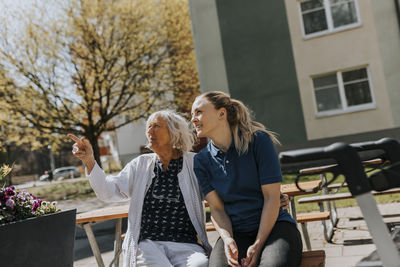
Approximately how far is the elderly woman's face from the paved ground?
7.29 ft

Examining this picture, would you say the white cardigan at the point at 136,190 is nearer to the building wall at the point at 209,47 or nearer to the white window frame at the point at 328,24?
the building wall at the point at 209,47

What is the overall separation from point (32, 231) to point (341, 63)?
1526 cm

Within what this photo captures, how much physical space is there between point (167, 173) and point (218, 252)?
879 millimetres

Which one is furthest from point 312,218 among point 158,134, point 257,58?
point 257,58

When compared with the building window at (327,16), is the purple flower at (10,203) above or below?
below

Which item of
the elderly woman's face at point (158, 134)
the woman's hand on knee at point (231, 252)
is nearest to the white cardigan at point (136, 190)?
the elderly woman's face at point (158, 134)

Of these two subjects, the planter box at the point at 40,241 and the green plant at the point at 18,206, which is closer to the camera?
the planter box at the point at 40,241

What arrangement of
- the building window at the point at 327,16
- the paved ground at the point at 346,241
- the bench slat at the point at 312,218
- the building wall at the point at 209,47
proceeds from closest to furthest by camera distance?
1. the bench slat at the point at 312,218
2. the paved ground at the point at 346,241
3. the building window at the point at 327,16
4. the building wall at the point at 209,47

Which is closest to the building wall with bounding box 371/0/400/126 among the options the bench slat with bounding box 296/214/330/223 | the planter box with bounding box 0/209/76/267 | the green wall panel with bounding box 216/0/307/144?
the green wall panel with bounding box 216/0/307/144

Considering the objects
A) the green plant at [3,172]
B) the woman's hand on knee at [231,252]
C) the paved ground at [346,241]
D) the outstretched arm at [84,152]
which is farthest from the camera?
the paved ground at [346,241]

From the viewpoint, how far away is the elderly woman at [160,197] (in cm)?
301

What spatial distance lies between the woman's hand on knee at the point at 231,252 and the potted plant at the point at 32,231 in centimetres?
110

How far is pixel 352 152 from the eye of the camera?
135cm

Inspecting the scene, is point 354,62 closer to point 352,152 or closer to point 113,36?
point 113,36
